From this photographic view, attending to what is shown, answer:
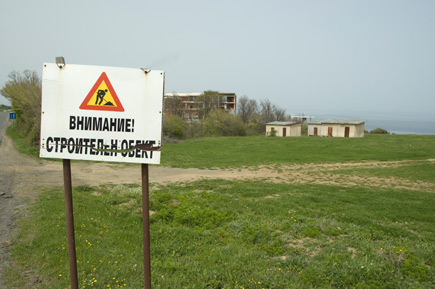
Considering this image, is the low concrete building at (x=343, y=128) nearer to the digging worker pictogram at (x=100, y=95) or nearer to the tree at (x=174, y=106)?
the tree at (x=174, y=106)

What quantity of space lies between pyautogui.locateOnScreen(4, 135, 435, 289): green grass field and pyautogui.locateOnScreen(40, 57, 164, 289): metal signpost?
211cm

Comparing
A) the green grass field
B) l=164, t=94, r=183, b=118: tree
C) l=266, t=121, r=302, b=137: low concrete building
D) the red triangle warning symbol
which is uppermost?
l=164, t=94, r=183, b=118: tree

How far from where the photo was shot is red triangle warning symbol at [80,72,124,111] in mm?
3268

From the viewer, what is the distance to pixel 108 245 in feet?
19.3

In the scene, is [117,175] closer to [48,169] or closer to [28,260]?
[48,169]

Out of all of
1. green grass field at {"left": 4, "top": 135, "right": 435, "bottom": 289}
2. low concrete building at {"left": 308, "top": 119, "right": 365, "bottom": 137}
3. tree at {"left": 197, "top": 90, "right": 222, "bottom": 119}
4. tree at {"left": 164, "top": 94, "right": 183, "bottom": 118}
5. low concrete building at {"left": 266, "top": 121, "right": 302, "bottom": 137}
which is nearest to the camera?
green grass field at {"left": 4, "top": 135, "right": 435, "bottom": 289}

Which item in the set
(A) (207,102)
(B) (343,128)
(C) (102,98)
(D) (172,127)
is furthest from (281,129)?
(C) (102,98)

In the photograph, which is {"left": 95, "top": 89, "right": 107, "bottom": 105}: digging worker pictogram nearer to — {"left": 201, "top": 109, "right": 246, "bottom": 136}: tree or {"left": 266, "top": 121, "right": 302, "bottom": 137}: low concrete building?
{"left": 266, "top": 121, "right": 302, "bottom": 137}: low concrete building

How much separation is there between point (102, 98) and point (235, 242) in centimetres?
385

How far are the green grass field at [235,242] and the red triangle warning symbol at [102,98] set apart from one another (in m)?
2.50

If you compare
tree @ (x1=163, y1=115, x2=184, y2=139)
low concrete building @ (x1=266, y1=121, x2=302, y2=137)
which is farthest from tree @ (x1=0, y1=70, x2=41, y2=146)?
low concrete building @ (x1=266, y1=121, x2=302, y2=137)

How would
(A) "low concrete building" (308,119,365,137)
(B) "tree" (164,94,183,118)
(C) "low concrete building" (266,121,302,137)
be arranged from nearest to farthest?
(A) "low concrete building" (308,119,365,137), (C) "low concrete building" (266,121,302,137), (B) "tree" (164,94,183,118)

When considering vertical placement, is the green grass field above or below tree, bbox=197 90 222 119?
below

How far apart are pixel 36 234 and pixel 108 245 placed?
1.54m
